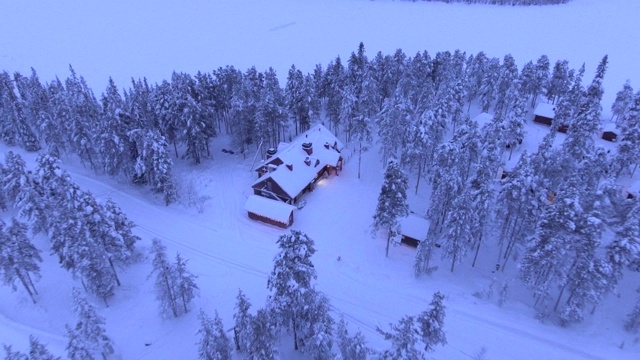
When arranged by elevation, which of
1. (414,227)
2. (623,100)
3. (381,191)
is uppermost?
(623,100)

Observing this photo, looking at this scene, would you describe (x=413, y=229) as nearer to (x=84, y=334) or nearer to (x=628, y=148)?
(x=628, y=148)

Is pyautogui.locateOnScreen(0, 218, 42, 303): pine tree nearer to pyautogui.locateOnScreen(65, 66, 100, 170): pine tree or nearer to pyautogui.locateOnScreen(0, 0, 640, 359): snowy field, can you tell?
pyautogui.locateOnScreen(0, 0, 640, 359): snowy field

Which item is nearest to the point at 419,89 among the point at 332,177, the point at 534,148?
the point at 534,148

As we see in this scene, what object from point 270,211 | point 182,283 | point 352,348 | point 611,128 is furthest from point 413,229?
point 611,128

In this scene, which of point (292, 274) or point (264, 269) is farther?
point (264, 269)

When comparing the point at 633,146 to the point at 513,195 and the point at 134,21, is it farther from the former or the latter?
the point at 134,21
